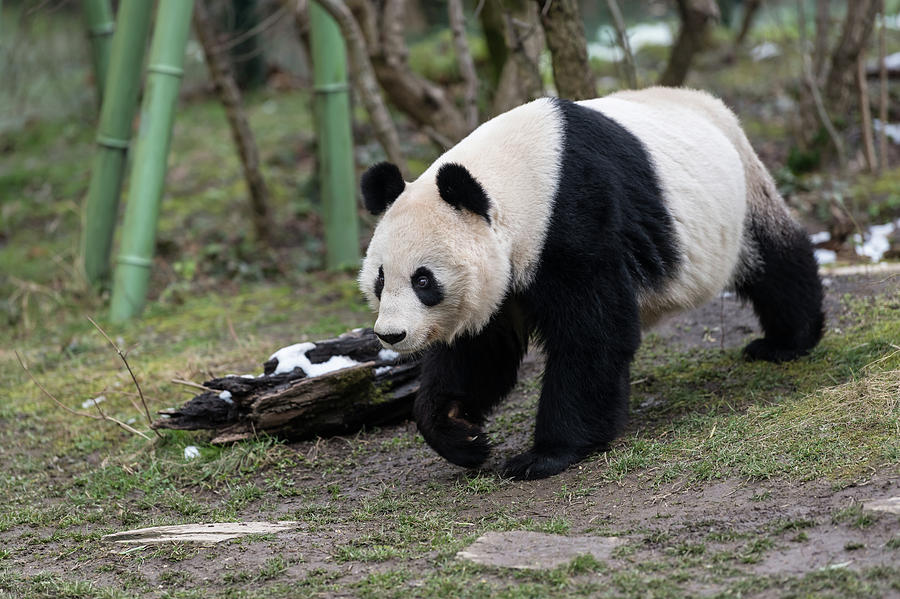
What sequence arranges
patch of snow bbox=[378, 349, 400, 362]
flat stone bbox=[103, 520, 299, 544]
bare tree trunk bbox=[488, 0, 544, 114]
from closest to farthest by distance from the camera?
flat stone bbox=[103, 520, 299, 544] < patch of snow bbox=[378, 349, 400, 362] < bare tree trunk bbox=[488, 0, 544, 114]

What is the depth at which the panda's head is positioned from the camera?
4.05m

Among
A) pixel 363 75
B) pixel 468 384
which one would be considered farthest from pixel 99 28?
pixel 468 384

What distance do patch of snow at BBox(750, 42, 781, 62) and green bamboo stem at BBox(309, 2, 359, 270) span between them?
24.1ft

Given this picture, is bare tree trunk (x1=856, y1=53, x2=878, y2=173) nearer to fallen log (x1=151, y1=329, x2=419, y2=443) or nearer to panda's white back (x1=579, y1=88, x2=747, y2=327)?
panda's white back (x1=579, y1=88, x2=747, y2=327)

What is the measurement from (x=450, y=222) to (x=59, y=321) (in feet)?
18.2

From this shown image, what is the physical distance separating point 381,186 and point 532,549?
5.84 ft

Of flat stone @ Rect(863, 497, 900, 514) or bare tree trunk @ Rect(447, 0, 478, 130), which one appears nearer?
flat stone @ Rect(863, 497, 900, 514)

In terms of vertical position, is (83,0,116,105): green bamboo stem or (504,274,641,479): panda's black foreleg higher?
(83,0,116,105): green bamboo stem

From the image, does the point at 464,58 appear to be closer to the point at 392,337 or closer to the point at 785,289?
the point at 785,289

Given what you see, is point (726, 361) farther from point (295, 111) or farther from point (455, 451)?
point (295, 111)

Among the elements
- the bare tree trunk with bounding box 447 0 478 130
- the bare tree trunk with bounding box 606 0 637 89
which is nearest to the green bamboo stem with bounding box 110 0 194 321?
the bare tree trunk with bounding box 447 0 478 130

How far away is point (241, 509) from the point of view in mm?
4516

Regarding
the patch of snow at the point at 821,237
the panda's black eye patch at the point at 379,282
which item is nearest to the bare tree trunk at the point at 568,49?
the patch of snow at the point at 821,237

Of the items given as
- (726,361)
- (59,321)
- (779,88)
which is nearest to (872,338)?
(726,361)
